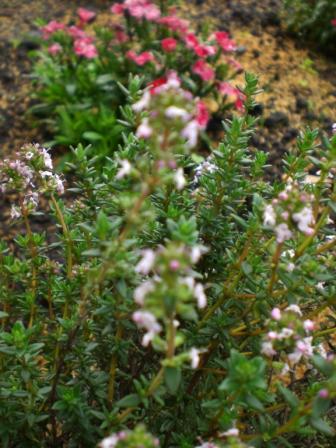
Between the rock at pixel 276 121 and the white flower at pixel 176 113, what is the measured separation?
3443mm

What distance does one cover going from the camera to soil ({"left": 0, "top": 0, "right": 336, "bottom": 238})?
449 centimetres

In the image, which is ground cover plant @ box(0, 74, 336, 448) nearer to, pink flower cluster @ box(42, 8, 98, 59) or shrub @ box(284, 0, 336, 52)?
pink flower cluster @ box(42, 8, 98, 59)

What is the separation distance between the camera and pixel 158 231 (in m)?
A: 1.99

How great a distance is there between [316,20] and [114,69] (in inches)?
79.1

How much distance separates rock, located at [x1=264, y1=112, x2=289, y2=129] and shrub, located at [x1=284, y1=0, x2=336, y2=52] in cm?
116

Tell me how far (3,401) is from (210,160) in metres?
1.17

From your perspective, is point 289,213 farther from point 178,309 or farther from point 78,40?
point 78,40

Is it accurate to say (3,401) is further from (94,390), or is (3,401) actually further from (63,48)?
(63,48)

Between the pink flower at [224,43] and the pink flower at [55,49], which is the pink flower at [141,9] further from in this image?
the pink flower at [55,49]

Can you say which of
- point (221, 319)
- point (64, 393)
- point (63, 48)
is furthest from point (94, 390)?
point (63, 48)

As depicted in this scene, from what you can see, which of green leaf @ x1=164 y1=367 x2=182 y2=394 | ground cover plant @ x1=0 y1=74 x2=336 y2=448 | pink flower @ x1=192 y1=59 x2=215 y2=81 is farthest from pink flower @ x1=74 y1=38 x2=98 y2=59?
green leaf @ x1=164 y1=367 x2=182 y2=394

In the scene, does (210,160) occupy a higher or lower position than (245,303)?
higher

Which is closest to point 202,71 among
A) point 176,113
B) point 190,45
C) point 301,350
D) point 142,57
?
point 190,45

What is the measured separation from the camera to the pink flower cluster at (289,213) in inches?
56.7
